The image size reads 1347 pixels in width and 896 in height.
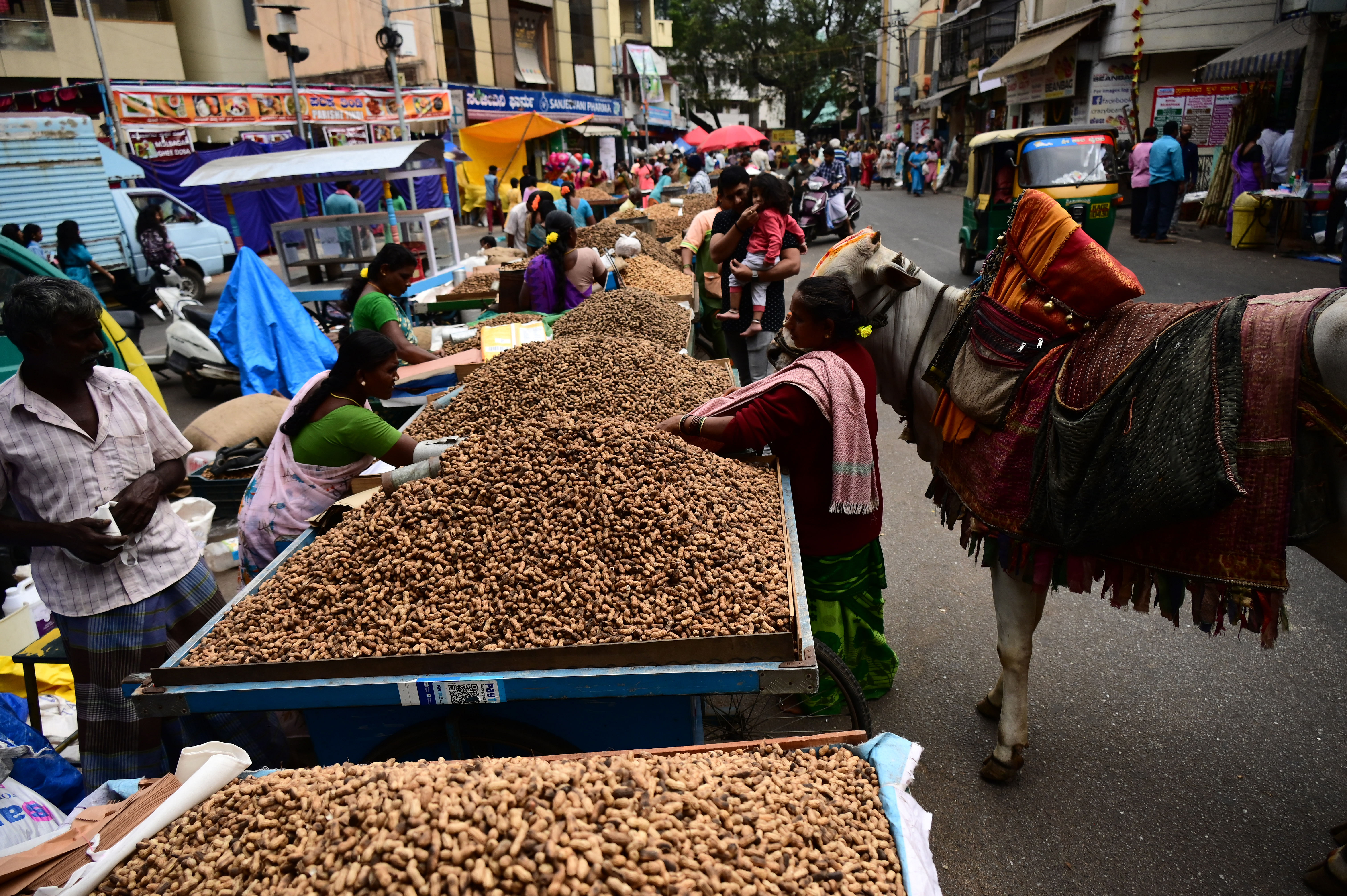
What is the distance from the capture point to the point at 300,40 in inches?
1144

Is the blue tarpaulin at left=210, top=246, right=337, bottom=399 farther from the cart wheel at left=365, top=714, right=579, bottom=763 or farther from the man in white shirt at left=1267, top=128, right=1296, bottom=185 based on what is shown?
the man in white shirt at left=1267, top=128, right=1296, bottom=185

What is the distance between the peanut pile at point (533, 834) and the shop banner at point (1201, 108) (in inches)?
682

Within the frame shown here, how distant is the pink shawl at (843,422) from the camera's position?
3.04m

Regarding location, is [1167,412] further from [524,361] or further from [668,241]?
[668,241]

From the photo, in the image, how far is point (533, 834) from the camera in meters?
1.65

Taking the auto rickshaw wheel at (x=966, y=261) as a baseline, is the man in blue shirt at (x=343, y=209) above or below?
above

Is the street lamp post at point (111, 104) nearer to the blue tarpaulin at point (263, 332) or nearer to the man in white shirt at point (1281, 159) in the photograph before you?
the blue tarpaulin at point (263, 332)

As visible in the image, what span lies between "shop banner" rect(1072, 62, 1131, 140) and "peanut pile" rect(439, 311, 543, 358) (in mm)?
17681

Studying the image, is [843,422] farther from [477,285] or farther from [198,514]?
[477,285]

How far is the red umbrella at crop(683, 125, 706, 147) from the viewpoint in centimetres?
2868

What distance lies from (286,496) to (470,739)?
150cm

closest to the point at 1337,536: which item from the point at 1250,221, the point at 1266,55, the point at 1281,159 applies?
the point at 1250,221

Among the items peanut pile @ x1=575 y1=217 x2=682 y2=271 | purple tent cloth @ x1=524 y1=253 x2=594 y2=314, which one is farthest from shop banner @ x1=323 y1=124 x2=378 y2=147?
purple tent cloth @ x1=524 y1=253 x2=594 y2=314

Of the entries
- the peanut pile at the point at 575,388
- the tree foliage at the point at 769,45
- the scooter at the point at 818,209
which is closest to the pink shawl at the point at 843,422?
the peanut pile at the point at 575,388
